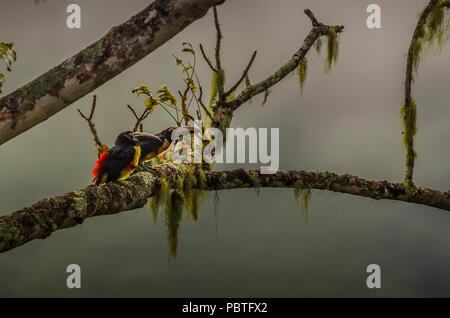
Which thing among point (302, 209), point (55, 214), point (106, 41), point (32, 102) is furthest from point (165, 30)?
point (302, 209)

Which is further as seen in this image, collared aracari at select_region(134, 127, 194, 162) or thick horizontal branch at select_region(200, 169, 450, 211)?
thick horizontal branch at select_region(200, 169, 450, 211)

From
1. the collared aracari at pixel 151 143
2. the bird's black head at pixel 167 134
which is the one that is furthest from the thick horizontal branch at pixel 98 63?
the bird's black head at pixel 167 134

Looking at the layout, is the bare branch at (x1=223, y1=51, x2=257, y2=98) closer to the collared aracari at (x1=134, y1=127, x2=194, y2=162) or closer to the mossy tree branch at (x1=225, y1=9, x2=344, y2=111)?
the mossy tree branch at (x1=225, y1=9, x2=344, y2=111)

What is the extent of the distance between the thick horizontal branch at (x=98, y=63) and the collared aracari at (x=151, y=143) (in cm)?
199

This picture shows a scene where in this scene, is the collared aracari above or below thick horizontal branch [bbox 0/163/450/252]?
above

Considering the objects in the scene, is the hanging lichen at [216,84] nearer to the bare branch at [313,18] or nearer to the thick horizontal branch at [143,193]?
the thick horizontal branch at [143,193]

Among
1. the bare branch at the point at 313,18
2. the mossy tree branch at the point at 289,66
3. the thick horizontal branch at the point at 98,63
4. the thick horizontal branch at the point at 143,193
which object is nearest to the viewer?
the thick horizontal branch at the point at 98,63

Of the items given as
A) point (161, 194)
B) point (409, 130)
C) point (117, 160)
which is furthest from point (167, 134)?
point (409, 130)

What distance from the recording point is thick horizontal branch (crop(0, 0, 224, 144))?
1850 mm

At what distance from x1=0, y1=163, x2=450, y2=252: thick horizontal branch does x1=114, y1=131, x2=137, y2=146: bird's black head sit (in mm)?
255

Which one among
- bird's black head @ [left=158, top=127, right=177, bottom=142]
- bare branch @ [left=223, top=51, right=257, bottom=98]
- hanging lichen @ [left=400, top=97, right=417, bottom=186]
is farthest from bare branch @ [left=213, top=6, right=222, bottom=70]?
hanging lichen @ [left=400, top=97, right=417, bottom=186]

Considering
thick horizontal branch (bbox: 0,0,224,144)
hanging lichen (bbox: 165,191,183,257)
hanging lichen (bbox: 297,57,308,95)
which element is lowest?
hanging lichen (bbox: 165,191,183,257)

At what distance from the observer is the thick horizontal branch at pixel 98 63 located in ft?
6.07

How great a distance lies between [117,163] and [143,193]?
0.34m
